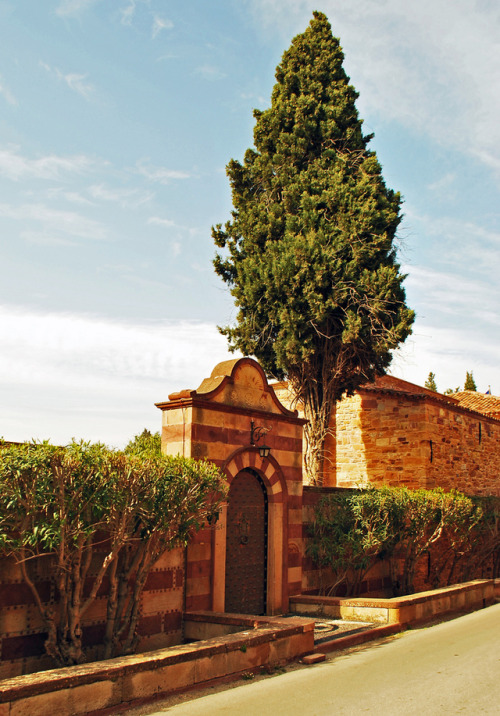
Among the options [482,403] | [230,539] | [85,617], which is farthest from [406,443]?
[85,617]

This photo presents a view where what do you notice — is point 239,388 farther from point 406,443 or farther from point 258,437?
point 406,443

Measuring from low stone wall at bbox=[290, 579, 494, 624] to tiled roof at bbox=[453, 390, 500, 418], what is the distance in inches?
699

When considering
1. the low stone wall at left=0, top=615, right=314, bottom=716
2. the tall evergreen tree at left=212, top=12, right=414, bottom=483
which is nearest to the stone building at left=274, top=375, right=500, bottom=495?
the tall evergreen tree at left=212, top=12, right=414, bottom=483

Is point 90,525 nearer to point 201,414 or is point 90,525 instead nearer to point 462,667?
point 201,414

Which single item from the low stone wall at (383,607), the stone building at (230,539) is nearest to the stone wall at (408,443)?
the stone building at (230,539)

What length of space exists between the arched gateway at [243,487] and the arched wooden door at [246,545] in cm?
2

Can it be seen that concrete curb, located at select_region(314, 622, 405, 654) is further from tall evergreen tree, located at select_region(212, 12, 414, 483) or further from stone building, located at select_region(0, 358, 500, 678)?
tall evergreen tree, located at select_region(212, 12, 414, 483)

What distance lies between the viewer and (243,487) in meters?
10.7

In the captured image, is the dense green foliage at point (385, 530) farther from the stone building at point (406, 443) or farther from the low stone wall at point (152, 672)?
the low stone wall at point (152, 672)

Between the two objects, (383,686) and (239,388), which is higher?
(239,388)

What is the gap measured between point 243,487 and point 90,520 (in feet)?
13.3

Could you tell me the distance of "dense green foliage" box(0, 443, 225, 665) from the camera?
21.0 ft

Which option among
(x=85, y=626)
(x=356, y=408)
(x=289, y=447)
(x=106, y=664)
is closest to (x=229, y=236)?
(x=356, y=408)

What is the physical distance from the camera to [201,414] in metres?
9.73
